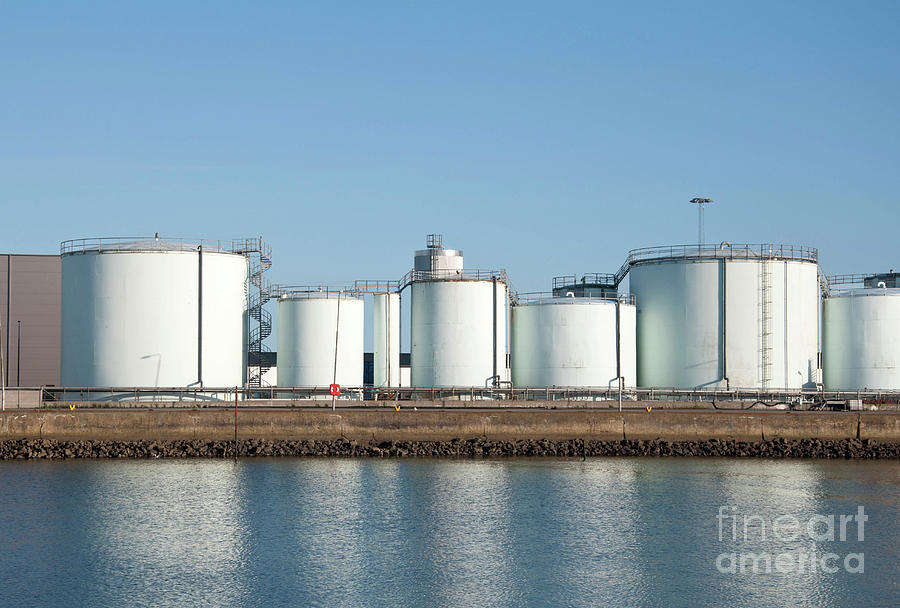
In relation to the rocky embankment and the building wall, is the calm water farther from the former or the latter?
the building wall

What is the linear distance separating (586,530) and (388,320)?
119 feet

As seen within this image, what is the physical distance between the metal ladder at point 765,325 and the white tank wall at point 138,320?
29.4m

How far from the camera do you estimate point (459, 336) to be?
60125 mm

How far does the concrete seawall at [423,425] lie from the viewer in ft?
151

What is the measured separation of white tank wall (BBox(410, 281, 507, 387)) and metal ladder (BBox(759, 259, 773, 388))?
14183 millimetres

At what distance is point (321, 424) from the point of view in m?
46.5

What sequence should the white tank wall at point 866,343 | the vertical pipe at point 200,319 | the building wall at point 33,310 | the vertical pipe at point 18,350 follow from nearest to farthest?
1. the vertical pipe at point 200,319
2. the white tank wall at point 866,343
3. the vertical pipe at point 18,350
4. the building wall at point 33,310

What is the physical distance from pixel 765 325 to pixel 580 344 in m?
10.2

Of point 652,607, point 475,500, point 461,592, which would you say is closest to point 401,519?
point 475,500

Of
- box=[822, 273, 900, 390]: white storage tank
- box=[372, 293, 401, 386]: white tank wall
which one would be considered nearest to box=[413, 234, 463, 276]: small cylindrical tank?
box=[372, 293, 401, 386]: white tank wall

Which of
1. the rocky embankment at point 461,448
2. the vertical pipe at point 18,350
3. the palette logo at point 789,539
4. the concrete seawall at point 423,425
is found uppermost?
the vertical pipe at point 18,350

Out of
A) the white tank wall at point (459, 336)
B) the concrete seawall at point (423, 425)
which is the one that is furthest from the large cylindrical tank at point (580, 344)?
the concrete seawall at point (423, 425)

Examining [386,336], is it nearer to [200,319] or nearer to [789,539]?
[200,319]

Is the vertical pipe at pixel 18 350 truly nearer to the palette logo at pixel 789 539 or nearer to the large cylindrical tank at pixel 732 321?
the large cylindrical tank at pixel 732 321
